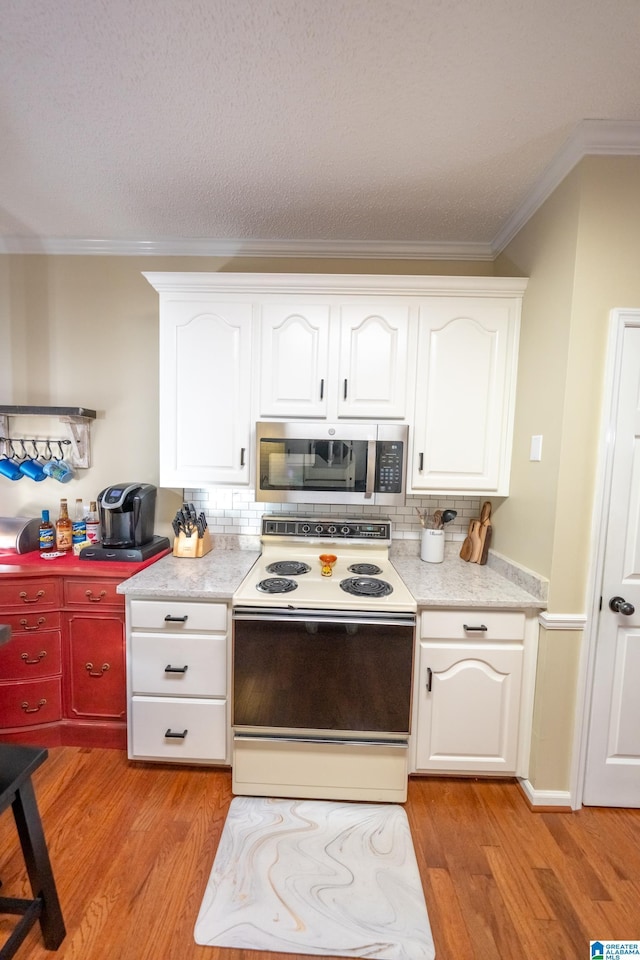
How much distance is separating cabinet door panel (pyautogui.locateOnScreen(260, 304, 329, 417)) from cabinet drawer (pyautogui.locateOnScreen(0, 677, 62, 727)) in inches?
65.3

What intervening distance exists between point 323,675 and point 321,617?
0.77ft

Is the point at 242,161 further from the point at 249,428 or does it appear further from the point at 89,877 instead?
the point at 89,877

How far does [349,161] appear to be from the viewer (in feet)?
5.23

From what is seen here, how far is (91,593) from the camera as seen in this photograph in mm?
1875

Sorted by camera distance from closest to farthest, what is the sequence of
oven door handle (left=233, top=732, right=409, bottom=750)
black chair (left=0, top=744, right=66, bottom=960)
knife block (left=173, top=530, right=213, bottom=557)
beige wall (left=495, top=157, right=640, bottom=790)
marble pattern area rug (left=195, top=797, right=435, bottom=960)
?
1. black chair (left=0, top=744, right=66, bottom=960)
2. marble pattern area rug (left=195, top=797, right=435, bottom=960)
3. beige wall (left=495, top=157, right=640, bottom=790)
4. oven door handle (left=233, top=732, right=409, bottom=750)
5. knife block (left=173, top=530, right=213, bottom=557)

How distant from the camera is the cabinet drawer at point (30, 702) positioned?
1.87 meters

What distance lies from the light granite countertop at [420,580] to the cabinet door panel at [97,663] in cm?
33

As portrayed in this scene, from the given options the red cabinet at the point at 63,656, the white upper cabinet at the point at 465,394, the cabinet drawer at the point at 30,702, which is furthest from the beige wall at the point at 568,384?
the cabinet drawer at the point at 30,702

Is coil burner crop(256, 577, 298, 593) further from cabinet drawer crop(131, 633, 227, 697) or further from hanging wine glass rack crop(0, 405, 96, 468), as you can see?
hanging wine glass rack crop(0, 405, 96, 468)

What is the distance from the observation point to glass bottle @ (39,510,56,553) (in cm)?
215

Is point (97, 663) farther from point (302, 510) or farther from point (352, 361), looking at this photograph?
point (352, 361)

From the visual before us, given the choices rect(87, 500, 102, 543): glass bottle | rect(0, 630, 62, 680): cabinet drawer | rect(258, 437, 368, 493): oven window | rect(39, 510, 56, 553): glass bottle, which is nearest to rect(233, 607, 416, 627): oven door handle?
rect(258, 437, 368, 493): oven window

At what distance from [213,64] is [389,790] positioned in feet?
8.68

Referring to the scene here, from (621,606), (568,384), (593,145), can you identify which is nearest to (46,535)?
(568,384)
